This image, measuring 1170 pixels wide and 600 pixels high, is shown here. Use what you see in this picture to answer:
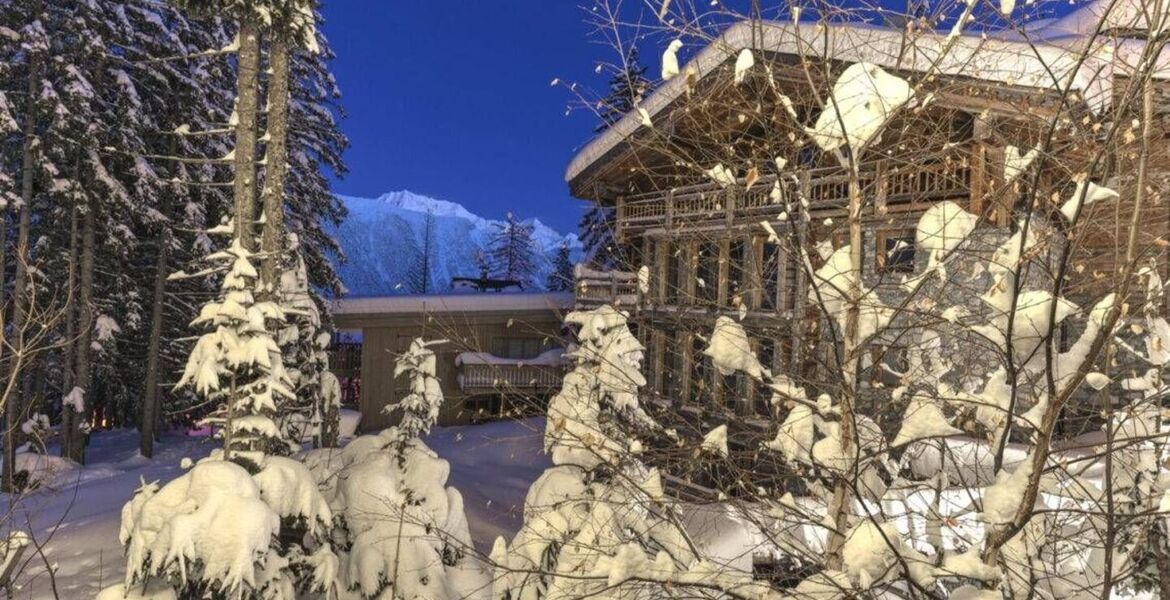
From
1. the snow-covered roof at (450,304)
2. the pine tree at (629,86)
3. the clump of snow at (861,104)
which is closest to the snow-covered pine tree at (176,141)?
the snow-covered roof at (450,304)

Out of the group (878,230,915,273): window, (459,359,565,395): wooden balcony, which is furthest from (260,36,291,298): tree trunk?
(459,359,565,395): wooden balcony

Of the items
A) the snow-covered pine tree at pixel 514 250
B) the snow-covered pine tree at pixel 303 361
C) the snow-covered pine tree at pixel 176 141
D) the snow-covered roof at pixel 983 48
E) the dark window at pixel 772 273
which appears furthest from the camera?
the snow-covered pine tree at pixel 514 250

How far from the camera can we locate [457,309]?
21.8 metres

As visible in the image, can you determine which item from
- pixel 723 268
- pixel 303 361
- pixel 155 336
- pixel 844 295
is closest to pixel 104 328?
pixel 155 336

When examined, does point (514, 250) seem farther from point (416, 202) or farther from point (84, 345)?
Result: point (416, 202)

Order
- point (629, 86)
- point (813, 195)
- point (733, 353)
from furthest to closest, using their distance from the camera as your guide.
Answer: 1. point (813, 195)
2. point (629, 86)
3. point (733, 353)

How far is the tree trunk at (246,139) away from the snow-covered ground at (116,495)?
3398 mm

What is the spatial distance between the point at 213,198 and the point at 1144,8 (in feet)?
71.8

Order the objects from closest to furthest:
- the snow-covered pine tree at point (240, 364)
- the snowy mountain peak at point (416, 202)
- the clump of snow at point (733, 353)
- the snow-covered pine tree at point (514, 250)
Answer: the clump of snow at point (733, 353) < the snow-covered pine tree at point (240, 364) < the snow-covered pine tree at point (514, 250) < the snowy mountain peak at point (416, 202)

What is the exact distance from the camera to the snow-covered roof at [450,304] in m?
21.5

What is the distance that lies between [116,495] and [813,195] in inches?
614

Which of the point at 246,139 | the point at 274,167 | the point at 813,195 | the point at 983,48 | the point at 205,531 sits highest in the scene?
the point at 813,195

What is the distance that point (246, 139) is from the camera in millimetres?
8414

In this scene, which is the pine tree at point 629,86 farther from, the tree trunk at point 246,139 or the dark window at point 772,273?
the tree trunk at point 246,139
